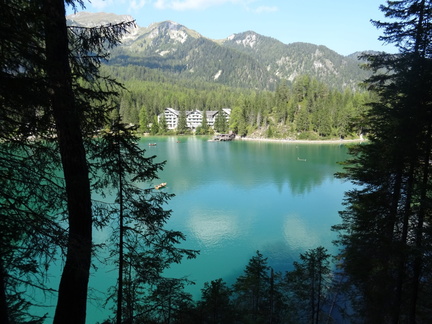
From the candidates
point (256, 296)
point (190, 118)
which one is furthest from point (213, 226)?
point (190, 118)

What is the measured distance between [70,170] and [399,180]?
292 inches

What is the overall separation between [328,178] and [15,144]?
35.7 metres

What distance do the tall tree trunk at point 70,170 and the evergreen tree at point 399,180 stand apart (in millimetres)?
6079

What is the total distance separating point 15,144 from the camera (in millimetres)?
3092

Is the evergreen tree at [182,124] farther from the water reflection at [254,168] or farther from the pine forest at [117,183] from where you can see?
the pine forest at [117,183]

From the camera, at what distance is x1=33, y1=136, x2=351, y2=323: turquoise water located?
14211mm

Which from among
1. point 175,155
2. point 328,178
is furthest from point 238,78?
point 328,178

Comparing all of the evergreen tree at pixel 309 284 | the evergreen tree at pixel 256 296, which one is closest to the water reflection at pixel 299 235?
the evergreen tree at pixel 309 284

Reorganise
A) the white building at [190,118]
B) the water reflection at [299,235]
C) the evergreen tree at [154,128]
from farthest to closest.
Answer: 1. the white building at [190,118]
2. the evergreen tree at [154,128]
3. the water reflection at [299,235]

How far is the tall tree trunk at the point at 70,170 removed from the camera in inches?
122

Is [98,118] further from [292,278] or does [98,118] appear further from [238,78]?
[238,78]

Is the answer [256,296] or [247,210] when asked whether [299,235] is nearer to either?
[247,210]

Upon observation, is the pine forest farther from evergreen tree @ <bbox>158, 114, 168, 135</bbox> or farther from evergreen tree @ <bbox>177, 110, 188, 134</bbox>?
evergreen tree @ <bbox>158, 114, 168, 135</bbox>

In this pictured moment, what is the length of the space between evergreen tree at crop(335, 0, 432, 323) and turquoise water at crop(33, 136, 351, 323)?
6794 millimetres
